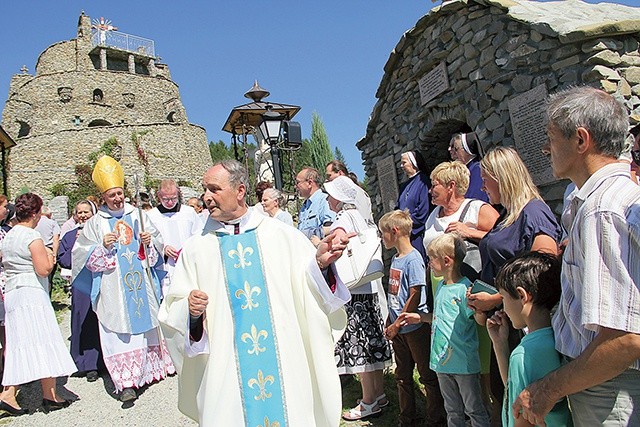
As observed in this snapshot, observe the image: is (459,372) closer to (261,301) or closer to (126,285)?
(261,301)

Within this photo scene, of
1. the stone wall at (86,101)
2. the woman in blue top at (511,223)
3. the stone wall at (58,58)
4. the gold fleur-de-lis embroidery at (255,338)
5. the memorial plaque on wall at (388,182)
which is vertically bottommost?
the gold fleur-de-lis embroidery at (255,338)

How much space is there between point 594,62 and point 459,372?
115 inches

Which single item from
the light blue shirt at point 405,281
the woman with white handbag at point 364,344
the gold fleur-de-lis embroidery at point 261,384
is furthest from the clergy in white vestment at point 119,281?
the gold fleur-de-lis embroidery at point 261,384

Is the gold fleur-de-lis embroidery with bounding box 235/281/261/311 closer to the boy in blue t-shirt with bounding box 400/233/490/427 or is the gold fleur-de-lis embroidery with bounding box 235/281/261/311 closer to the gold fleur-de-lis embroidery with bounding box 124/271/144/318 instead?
the boy in blue t-shirt with bounding box 400/233/490/427

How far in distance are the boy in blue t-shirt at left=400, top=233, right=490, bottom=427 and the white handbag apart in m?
0.76

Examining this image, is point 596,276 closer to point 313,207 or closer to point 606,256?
point 606,256

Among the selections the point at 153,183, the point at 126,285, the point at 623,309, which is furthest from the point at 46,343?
the point at 153,183

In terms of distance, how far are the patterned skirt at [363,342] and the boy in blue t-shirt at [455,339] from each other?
103 cm

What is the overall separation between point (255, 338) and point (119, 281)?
3.14 metres

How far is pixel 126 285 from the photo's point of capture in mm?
5445

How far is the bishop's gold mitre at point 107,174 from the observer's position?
532 centimetres

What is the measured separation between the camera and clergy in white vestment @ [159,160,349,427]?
273cm

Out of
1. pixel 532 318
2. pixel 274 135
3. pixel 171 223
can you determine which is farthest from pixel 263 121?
pixel 532 318

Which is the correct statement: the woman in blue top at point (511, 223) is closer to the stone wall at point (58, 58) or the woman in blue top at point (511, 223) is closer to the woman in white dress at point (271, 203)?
the woman in white dress at point (271, 203)
